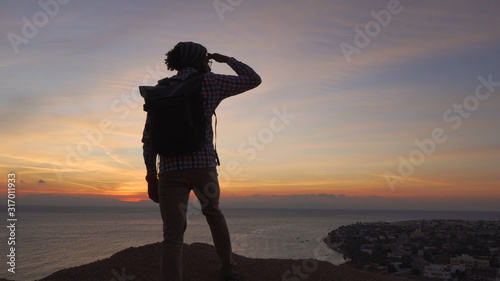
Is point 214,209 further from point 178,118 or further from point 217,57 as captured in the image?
point 217,57

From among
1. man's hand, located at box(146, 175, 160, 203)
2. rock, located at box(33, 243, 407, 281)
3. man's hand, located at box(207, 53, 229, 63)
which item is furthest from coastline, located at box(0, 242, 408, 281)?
man's hand, located at box(207, 53, 229, 63)

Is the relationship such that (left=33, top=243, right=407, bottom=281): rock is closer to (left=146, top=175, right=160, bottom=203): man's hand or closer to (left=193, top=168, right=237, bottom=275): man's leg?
(left=193, top=168, right=237, bottom=275): man's leg

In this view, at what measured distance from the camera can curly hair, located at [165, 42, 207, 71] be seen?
3.17 metres

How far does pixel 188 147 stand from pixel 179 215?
1.99 ft

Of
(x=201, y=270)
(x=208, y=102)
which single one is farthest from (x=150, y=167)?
(x=201, y=270)

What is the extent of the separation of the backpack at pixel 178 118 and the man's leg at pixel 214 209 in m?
0.30

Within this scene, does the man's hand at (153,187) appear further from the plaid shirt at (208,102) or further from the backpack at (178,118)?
the backpack at (178,118)

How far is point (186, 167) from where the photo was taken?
2965 mm

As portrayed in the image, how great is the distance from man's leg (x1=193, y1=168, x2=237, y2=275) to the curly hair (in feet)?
3.24

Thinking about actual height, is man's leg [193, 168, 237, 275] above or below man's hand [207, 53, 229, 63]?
below

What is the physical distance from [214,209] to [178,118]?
3.23ft

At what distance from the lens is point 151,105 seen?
3.02 m

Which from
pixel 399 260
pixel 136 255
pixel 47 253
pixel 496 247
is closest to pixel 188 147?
pixel 136 255

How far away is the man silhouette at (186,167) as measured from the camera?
299 centimetres
